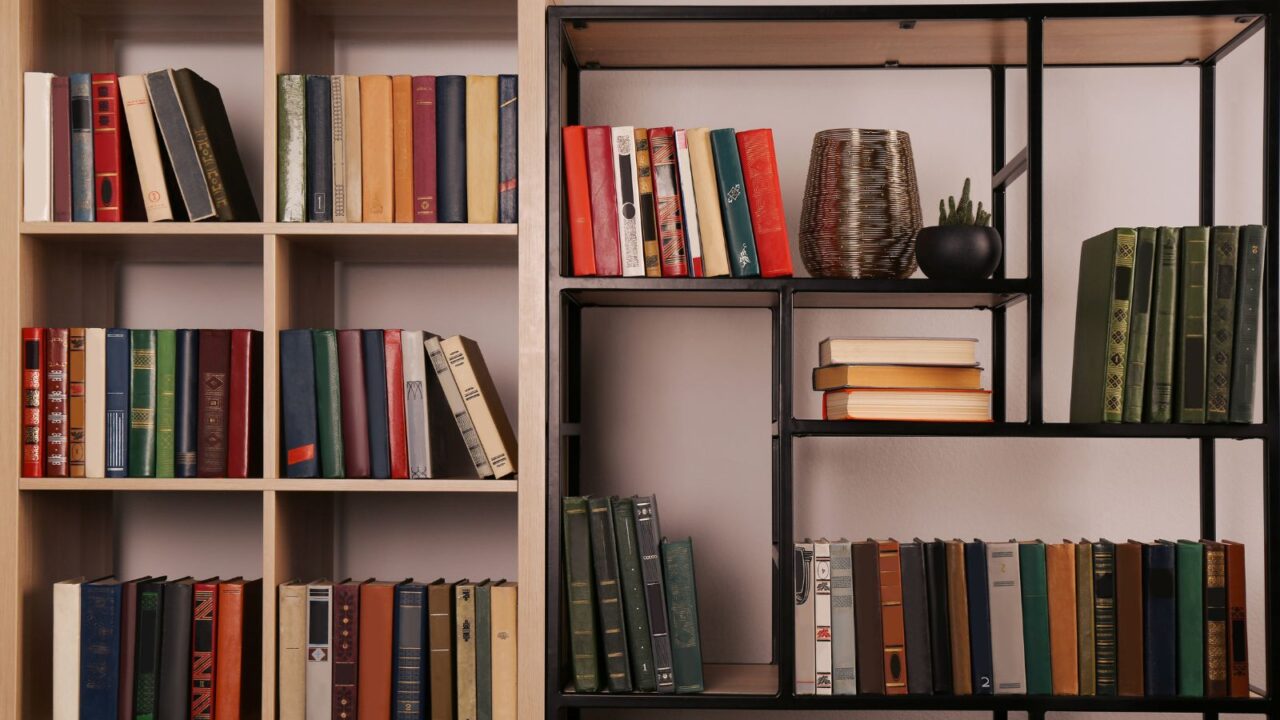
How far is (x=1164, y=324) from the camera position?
1526 mm

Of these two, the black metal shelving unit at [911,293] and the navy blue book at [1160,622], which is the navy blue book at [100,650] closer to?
the black metal shelving unit at [911,293]

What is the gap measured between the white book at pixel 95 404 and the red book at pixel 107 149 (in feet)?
0.65

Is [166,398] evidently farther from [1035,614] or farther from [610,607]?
[1035,614]

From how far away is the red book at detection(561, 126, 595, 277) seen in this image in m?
1.58

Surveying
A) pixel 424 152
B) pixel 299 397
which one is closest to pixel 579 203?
pixel 424 152

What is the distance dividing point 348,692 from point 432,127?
881 millimetres

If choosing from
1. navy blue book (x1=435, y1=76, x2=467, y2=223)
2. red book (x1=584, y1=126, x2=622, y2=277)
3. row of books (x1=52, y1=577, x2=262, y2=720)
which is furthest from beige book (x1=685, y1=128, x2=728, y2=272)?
row of books (x1=52, y1=577, x2=262, y2=720)

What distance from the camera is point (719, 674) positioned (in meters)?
1.78

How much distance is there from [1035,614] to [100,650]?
56.5 inches

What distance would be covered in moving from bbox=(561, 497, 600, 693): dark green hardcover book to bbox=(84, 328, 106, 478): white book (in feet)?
2.40

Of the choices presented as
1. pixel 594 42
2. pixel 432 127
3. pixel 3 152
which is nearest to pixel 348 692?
pixel 432 127

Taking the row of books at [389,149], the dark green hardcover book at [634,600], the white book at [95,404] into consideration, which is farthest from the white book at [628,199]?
the white book at [95,404]

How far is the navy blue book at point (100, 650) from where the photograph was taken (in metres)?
1.56

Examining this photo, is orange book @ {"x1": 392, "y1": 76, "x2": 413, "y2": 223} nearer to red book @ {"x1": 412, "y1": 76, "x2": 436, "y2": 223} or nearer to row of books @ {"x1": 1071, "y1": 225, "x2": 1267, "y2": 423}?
red book @ {"x1": 412, "y1": 76, "x2": 436, "y2": 223}
